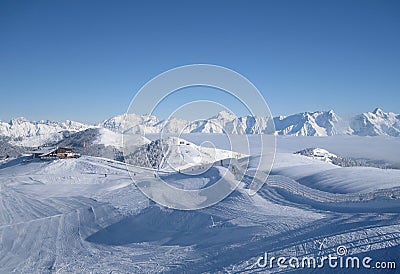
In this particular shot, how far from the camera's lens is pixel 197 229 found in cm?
1917

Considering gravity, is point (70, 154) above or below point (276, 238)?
above

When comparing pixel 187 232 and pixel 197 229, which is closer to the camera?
pixel 187 232

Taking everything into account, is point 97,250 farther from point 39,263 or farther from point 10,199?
point 10,199

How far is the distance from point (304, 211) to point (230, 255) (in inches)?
304

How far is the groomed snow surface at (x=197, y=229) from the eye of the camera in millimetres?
13273

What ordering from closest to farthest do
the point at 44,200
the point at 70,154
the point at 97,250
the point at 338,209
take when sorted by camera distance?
the point at 97,250 → the point at 338,209 → the point at 44,200 → the point at 70,154

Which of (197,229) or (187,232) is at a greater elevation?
(197,229)

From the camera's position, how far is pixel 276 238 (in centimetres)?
1473

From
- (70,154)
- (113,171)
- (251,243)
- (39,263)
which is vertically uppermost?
(70,154)

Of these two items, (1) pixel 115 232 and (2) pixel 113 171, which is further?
(2) pixel 113 171

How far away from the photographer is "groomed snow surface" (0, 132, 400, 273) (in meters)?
13.3

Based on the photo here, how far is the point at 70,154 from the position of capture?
2923 inches

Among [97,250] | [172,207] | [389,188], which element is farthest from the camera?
[389,188]

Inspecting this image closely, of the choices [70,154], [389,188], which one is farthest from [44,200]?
[70,154]
